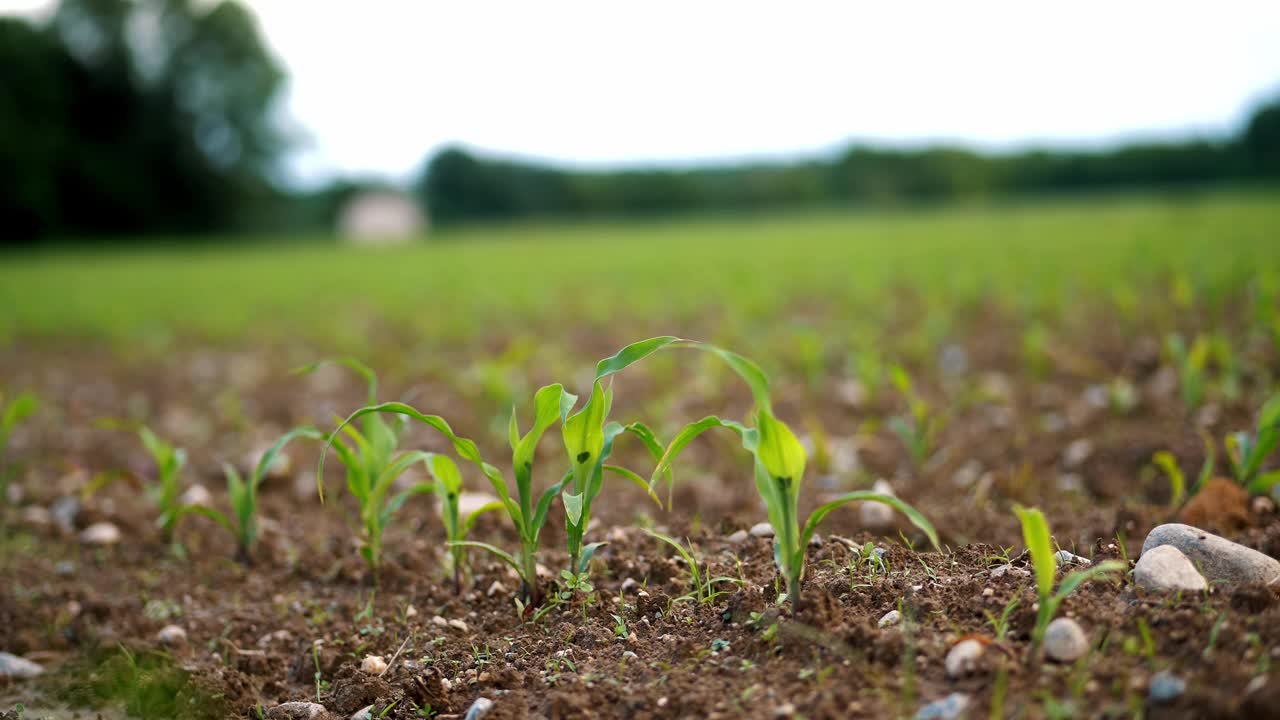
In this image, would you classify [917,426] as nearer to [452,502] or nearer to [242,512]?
[452,502]

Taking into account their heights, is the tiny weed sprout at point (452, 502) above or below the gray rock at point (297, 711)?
above

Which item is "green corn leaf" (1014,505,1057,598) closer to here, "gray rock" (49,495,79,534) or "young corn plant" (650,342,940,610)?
"young corn plant" (650,342,940,610)

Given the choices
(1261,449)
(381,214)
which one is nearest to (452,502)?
(1261,449)

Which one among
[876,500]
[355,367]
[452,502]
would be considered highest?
[355,367]

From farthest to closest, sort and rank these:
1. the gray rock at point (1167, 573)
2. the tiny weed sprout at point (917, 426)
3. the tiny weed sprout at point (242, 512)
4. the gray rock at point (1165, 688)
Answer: the tiny weed sprout at point (917, 426) → the tiny weed sprout at point (242, 512) → the gray rock at point (1167, 573) → the gray rock at point (1165, 688)

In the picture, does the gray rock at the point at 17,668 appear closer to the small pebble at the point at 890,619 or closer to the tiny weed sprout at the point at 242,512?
the tiny weed sprout at the point at 242,512

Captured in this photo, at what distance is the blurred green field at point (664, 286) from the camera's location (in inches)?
248

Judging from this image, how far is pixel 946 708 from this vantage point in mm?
1228

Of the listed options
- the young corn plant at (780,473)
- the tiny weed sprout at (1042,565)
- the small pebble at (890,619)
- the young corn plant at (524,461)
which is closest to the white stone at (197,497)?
the young corn plant at (524,461)

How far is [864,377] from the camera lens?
3.43 metres

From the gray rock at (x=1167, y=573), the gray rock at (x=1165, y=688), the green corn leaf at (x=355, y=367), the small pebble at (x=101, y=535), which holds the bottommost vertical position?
the small pebble at (x=101, y=535)

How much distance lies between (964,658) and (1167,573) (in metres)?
0.47

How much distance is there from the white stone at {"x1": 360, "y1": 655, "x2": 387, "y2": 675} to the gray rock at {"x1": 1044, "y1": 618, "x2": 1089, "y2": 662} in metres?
1.32

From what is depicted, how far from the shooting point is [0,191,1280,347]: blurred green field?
629 centimetres
